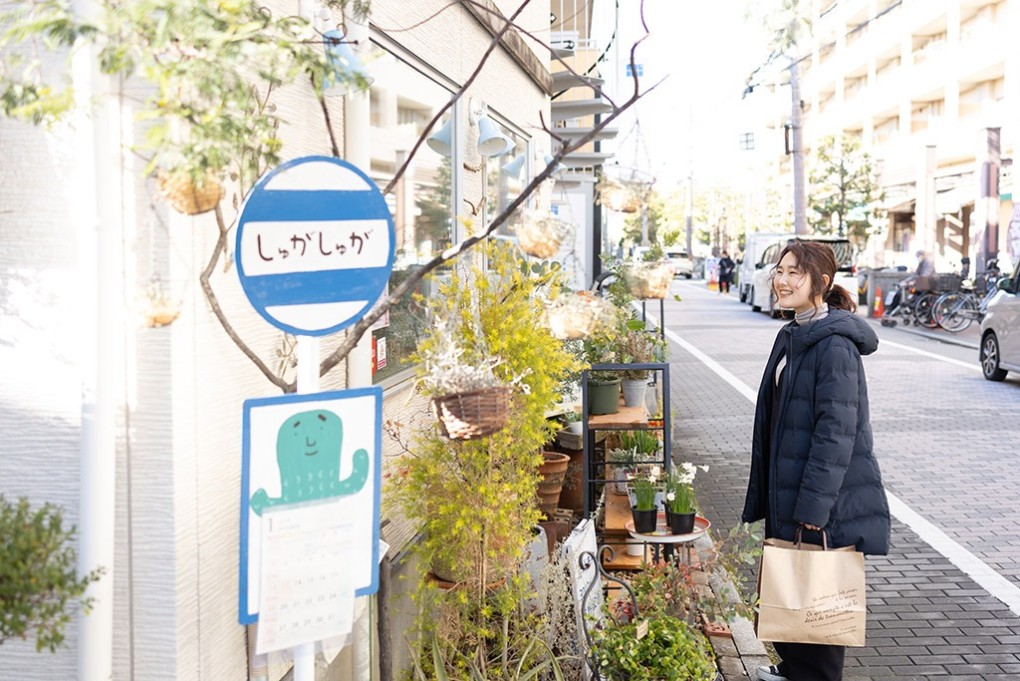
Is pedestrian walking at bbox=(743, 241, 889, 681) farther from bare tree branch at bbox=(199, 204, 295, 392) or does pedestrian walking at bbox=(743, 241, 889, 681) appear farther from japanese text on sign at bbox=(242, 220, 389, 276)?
bare tree branch at bbox=(199, 204, 295, 392)

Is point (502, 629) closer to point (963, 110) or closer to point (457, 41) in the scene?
point (457, 41)

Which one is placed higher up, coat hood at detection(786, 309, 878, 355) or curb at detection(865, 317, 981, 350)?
coat hood at detection(786, 309, 878, 355)

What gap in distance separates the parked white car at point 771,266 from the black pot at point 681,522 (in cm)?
2080

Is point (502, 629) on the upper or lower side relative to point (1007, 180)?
lower

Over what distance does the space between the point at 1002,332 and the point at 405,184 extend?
11789mm

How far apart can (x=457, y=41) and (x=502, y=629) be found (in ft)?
11.6

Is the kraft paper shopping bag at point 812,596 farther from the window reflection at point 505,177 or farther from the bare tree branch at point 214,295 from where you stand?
the window reflection at point 505,177

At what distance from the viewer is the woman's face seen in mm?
4520

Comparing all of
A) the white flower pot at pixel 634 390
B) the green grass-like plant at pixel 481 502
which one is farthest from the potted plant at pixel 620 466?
the green grass-like plant at pixel 481 502

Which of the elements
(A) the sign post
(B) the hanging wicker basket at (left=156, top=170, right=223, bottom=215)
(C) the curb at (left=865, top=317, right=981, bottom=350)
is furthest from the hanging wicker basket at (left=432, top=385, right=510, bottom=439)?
(C) the curb at (left=865, top=317, right=981, bottom=350)

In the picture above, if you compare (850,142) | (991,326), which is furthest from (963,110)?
(991,326)

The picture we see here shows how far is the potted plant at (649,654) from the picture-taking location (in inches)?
163

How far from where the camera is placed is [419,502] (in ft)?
14.0

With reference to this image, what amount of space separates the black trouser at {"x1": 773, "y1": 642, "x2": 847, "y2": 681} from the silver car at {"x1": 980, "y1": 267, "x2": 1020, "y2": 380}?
1094 centimetres
